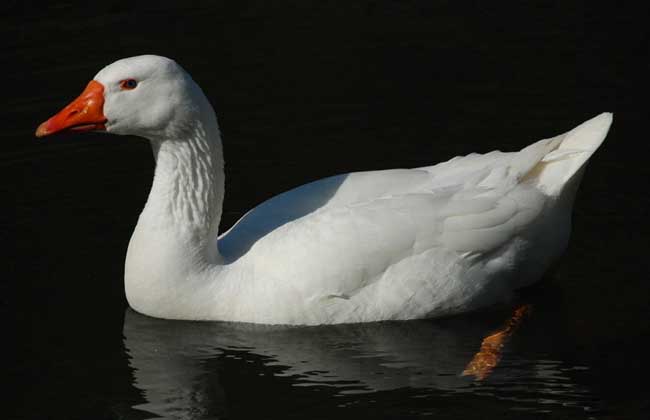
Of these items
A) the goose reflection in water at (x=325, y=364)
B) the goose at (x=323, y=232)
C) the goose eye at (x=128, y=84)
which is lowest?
the goose reflection in water at (x=325, y=364)

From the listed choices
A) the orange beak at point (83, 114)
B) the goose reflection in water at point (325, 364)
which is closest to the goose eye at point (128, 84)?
the orange beak at point (83, 114)

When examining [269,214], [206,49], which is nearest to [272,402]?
[269,214]

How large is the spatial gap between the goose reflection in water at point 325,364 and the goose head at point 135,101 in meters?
1.54

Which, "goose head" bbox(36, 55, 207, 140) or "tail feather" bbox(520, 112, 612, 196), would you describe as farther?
"tail feather" bbox(520, 112, 612, 196)

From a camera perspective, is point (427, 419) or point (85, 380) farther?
point (85, 380)

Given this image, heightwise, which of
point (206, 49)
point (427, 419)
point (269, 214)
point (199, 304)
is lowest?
point (427, 419)

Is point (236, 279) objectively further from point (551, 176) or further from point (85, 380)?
point (551, 176)

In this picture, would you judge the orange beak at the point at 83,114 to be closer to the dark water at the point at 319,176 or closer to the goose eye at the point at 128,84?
the goose eye at the point at 128,84

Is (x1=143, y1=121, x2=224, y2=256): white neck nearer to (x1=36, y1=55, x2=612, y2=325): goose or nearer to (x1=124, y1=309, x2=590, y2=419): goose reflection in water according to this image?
(x1=36, y1=55, x2=612, y2=325): goose

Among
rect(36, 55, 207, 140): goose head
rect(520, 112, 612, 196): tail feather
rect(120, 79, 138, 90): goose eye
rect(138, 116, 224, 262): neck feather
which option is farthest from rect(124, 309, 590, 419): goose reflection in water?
rect(120, 79, 138, 90): goose eye

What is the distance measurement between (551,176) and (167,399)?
11.0 ft

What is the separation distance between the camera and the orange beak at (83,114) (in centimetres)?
877

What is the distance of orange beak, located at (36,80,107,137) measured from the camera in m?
8.77

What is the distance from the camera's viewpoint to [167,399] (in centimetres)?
812
